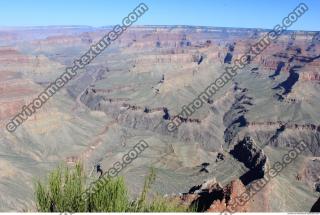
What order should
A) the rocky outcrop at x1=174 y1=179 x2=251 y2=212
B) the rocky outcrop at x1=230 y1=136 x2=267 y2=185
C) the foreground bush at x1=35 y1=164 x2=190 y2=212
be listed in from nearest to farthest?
the foreground bush at x1=35 y1=164 x2=190 y2=212
the rocky outcrop at x1=174 y1=179 x2=251 y2=212
the rocky outcrop at x1=230 y1=136 x2=267 y2=185

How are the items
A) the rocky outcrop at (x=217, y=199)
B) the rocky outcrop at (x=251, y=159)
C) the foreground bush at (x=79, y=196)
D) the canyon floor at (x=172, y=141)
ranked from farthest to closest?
the canyon floor at (x=172, y=141)
the rocky outcrop at (x=251, y=159)
the rocky outcrop at (x=217, y=199)
the foreground bush at (x=79, y=196)

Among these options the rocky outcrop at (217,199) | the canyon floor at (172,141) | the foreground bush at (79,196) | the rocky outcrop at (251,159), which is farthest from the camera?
the canyon floor at (172,141)

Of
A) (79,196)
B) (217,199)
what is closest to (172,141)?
(217,199)

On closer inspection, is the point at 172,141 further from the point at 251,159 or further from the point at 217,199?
the point at 217,199

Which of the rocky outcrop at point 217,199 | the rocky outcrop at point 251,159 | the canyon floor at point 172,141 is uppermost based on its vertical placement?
the rocky outcrop at point 217,199

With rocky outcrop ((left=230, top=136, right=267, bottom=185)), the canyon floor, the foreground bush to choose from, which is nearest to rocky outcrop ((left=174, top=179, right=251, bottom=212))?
the canyon floor

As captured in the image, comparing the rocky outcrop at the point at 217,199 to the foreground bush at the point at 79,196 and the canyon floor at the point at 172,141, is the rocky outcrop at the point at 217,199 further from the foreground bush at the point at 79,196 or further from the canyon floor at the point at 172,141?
the foreground bush at the point at 79,196

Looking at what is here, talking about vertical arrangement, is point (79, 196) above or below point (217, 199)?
above

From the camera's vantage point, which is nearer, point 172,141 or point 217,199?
point 217,199

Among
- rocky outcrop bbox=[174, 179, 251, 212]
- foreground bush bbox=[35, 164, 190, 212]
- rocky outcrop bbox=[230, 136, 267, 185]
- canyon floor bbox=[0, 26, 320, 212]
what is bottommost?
canyon floor bbox=[0, 26, 320, 212]

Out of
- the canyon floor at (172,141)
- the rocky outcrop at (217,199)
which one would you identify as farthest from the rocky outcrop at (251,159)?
the rocky outcrop at (217,199)

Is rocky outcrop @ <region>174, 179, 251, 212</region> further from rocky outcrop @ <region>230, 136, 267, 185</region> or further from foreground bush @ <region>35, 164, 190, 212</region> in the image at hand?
rocky outcrop @ <region>230, 136, 267, 185</region>

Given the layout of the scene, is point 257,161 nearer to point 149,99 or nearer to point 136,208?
point 136,208
